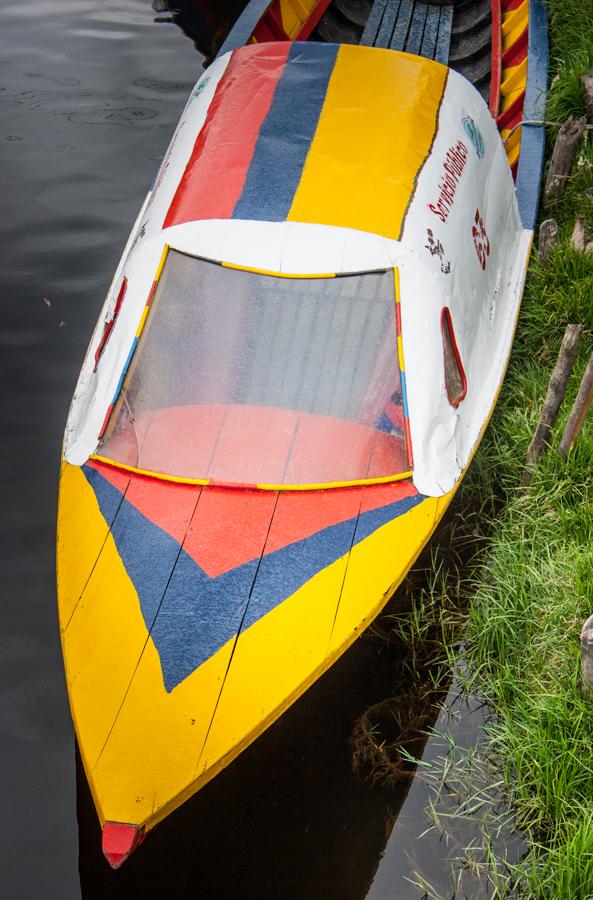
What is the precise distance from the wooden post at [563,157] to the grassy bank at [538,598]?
448 mm

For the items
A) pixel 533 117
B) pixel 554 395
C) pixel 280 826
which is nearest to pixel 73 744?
pixel 280 826

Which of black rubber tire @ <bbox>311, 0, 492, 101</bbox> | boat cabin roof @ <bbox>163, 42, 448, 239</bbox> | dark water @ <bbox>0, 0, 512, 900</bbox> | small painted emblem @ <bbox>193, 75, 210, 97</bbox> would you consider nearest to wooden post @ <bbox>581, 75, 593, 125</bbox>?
black rubber tire @ <bbox>311, 0, 492, 101</bbox>

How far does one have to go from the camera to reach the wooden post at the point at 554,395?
4.69 m

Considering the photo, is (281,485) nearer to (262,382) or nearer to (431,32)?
(262,382)

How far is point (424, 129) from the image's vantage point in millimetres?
5648

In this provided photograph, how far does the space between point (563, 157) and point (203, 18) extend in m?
5.61

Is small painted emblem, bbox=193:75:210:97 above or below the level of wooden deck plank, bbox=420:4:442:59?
above

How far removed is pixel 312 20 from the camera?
332 inches

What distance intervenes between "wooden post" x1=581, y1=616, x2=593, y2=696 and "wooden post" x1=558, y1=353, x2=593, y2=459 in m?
1.21

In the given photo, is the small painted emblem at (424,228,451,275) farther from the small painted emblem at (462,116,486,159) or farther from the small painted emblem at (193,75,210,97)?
the small painted emblem at (193,75,210,97)

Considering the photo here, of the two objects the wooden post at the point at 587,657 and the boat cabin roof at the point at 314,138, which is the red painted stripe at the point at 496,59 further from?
the wooden post at the point at 587,657

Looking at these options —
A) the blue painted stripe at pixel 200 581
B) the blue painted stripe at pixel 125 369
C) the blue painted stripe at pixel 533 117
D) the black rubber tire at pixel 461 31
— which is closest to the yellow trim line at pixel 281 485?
the blue painted stripe at pixel 200 581

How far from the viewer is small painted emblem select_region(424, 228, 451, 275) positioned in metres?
4.98

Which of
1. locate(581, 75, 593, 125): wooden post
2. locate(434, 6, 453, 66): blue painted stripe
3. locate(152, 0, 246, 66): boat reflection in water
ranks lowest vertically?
locate(152, 0, 246, 66): boat reflection in water
